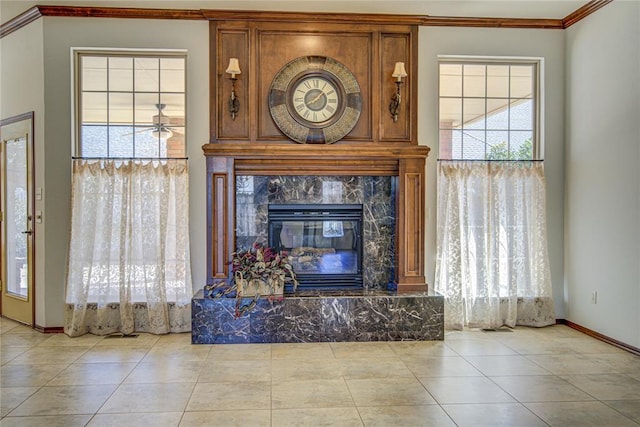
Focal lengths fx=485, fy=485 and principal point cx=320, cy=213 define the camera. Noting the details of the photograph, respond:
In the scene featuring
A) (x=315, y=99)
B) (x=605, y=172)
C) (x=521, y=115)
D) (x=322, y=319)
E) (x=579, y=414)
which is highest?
(x=315, y=99)

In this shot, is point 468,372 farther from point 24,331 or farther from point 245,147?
point 24,331

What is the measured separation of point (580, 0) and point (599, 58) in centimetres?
59

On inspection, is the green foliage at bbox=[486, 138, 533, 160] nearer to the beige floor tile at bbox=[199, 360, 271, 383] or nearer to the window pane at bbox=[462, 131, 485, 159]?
the window pane at bbox=[462, 131, 485, 159]

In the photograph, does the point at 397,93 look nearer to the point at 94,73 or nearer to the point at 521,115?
the point at 521,115

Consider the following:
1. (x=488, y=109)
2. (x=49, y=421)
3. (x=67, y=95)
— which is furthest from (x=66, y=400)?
(x=488, y=109)

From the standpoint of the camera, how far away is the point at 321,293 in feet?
15.8

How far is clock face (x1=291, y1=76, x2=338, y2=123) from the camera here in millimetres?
4969

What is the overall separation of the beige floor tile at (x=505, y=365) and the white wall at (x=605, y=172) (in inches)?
43.0

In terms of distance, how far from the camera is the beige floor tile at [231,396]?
3131 mm

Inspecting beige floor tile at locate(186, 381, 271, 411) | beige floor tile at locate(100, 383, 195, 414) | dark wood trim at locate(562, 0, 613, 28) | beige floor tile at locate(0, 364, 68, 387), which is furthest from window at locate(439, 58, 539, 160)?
beige floor tile at locate(0, 364, 68, 387)

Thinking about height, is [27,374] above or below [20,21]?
below

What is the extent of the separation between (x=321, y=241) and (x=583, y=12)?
3.52 meters

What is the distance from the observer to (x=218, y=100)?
493 cm

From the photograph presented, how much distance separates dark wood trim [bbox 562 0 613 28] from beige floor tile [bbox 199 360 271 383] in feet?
14.8
